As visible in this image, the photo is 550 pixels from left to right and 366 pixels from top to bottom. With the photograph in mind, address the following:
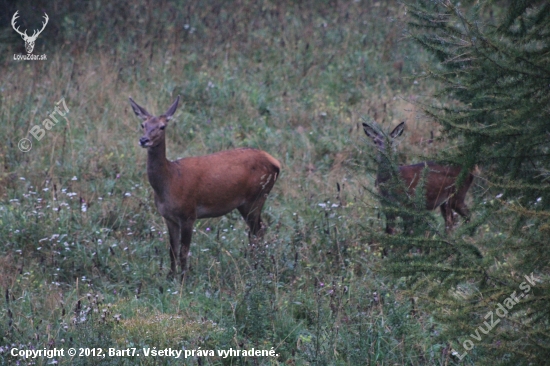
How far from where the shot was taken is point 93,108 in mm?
11078

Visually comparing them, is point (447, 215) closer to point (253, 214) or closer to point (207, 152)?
point (253, 214)

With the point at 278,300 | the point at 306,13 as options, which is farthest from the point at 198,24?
the point at 278,300

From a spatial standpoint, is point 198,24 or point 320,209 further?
point 198,24

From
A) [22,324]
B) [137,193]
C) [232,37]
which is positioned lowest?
[22,324]

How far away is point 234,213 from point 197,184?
1.28m

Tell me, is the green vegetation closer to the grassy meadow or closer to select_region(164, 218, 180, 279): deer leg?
the grassy meadow

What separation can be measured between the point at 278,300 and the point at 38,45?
8.34 metres

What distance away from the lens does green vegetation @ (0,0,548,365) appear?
18.9ft

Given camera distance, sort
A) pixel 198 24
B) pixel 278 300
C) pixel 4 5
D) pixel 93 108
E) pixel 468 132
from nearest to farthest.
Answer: pixel 468 132, pixel 278 300, pixel 93 108, pixel 4 5, pixel 198 24

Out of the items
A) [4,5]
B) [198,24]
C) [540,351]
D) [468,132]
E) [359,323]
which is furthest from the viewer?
[198,24]

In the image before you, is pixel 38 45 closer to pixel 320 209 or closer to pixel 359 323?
pixel 320 209
